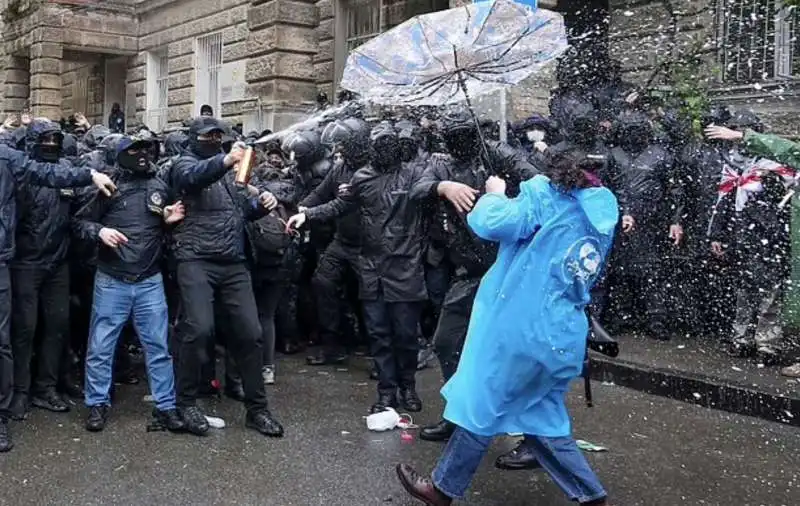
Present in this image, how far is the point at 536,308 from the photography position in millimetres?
3820

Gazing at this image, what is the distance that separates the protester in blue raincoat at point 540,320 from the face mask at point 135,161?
250 centimetres

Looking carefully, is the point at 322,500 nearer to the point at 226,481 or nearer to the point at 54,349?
the point at 226,481

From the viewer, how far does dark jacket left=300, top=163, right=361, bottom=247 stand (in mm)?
6926

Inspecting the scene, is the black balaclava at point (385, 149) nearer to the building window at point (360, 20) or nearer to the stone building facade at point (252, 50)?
the stone building facade at point (252, 50)

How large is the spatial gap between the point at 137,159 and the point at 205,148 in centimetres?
46

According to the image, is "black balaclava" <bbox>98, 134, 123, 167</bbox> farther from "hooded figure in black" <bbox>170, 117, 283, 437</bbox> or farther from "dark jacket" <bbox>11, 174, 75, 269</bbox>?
"hooded figure in black" <bbox>170, 117, 283, 437</bbox>

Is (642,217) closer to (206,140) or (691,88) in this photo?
(691,88)

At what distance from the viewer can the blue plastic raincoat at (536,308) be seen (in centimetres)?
382

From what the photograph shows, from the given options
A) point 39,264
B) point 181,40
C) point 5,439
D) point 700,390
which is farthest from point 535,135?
point 181,40

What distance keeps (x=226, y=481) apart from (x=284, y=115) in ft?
41.1

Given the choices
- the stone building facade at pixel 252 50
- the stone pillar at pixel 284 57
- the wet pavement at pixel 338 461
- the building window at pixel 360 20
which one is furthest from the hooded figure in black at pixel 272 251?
the stone pillar at pixel 284 57

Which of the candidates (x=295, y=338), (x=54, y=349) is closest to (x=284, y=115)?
(x=295, y=338)

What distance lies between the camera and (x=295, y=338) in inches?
322

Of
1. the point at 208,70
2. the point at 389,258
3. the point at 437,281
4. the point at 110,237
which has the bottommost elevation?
the point at 437,281
